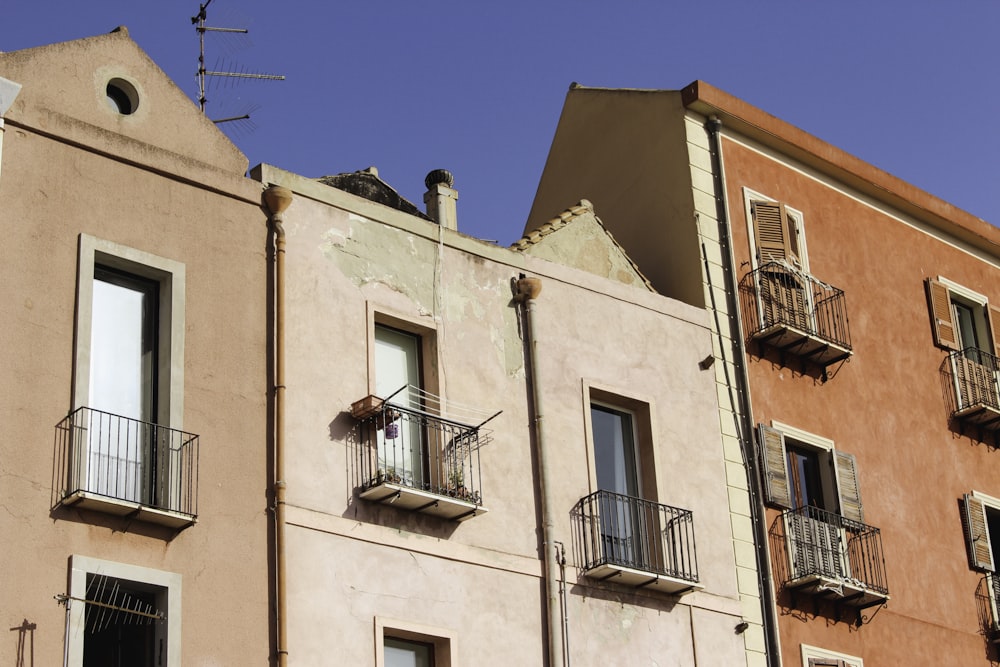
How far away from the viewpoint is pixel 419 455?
67.4 ft

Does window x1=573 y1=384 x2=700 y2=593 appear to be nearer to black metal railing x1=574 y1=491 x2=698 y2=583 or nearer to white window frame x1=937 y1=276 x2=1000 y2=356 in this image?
black metal railing x1=574 y1=491 x2=698 y2=583

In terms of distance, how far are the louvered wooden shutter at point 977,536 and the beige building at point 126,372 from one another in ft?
40.7

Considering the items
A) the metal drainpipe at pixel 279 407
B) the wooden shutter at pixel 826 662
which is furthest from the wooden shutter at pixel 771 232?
the metal drainpipe at pixel 279 407

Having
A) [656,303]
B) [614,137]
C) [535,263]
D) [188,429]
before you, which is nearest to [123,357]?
[188,429]

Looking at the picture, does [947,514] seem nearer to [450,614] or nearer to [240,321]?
[450,614]

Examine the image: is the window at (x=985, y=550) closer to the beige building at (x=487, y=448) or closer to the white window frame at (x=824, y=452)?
the white window frame at (x=824, y=452)

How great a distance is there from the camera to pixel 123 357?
18.4m

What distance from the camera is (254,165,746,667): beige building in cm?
1919

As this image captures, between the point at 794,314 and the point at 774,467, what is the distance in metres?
2.65

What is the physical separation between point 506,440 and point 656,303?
3871 millimetres

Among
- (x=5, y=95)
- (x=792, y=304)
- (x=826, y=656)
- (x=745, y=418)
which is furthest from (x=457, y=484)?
(x=792, y=304)

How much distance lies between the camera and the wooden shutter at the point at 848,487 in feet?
80.5

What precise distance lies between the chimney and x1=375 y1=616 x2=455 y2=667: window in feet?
20.8

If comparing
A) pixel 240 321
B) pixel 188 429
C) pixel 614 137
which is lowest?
pixel 188 429
